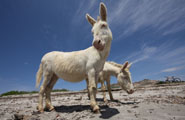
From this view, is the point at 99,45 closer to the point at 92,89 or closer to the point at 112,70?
the point at 92,89

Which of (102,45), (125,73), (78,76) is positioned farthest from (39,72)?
(125,73)

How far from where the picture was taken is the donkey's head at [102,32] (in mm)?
3268

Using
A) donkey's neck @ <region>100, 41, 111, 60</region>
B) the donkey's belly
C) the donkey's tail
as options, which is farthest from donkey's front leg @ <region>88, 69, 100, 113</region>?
the donkey's tail

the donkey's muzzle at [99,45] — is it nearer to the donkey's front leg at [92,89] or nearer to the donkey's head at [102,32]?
the donkey's head at [102,32]

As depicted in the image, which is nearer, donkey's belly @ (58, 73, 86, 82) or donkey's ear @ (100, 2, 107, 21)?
donkey's ear @ (100, 2, 107, 21)

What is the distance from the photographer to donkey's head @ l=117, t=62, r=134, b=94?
534 centimetres

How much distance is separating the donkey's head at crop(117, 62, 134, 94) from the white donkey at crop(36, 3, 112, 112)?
220cm

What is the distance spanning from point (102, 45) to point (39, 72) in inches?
116

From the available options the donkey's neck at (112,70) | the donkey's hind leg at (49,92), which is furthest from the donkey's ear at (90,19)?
→ the donkey's neck at (112,70)

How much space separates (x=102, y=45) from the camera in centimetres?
331

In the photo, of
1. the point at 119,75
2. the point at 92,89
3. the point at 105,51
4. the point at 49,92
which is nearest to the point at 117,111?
the point at 92,89

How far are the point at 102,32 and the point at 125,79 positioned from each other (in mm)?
3048

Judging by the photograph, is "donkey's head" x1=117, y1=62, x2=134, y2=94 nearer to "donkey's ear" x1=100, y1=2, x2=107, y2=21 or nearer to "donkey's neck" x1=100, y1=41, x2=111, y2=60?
"donkey's neck" x1=100, y1=41, x2=111, y2=60

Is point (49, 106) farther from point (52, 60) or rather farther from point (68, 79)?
point (52, 60)
